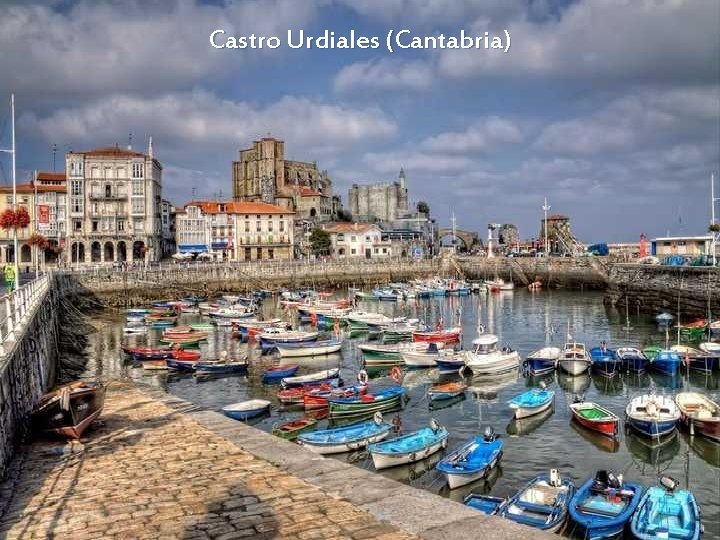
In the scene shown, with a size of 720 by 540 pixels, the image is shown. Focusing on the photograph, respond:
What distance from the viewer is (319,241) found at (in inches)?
5074

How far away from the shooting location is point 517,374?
117 ft

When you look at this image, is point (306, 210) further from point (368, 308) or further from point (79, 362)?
point (79, 362)

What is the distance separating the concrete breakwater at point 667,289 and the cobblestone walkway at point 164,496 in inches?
1857

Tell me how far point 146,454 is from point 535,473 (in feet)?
41.3

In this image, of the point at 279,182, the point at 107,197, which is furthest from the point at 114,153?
the point at 279,182

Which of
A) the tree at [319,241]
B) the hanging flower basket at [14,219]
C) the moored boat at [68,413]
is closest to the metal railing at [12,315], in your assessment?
the moored boat at [68,413]

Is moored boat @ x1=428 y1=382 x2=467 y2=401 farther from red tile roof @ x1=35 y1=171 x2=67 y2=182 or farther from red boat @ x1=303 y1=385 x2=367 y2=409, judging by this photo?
red tile roof @ x1=35 y1=171 x2=67 y2=182

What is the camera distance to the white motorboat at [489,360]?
34.8 metres

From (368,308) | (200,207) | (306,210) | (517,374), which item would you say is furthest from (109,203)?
(517,374)

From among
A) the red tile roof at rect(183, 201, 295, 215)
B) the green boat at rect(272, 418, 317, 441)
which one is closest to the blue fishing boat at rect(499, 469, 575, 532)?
the green boat at rect(272, 418, 317, 441)

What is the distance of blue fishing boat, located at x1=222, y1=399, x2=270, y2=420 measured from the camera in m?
26.4

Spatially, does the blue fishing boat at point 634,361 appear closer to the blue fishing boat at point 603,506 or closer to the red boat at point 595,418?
the red boat at point 595,418

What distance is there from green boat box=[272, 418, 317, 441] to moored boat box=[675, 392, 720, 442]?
14387 millimetres

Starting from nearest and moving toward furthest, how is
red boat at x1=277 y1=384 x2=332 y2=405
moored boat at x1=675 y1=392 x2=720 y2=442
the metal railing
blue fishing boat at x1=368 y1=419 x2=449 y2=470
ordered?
the metal railing
blue fishing boat at x1=368 y1=419 x2=449 y2=470
moored boat at x1=675 y1=392 x2=720 y2=442
red boat at x1=277 y1=384 x2=332 y2=405
